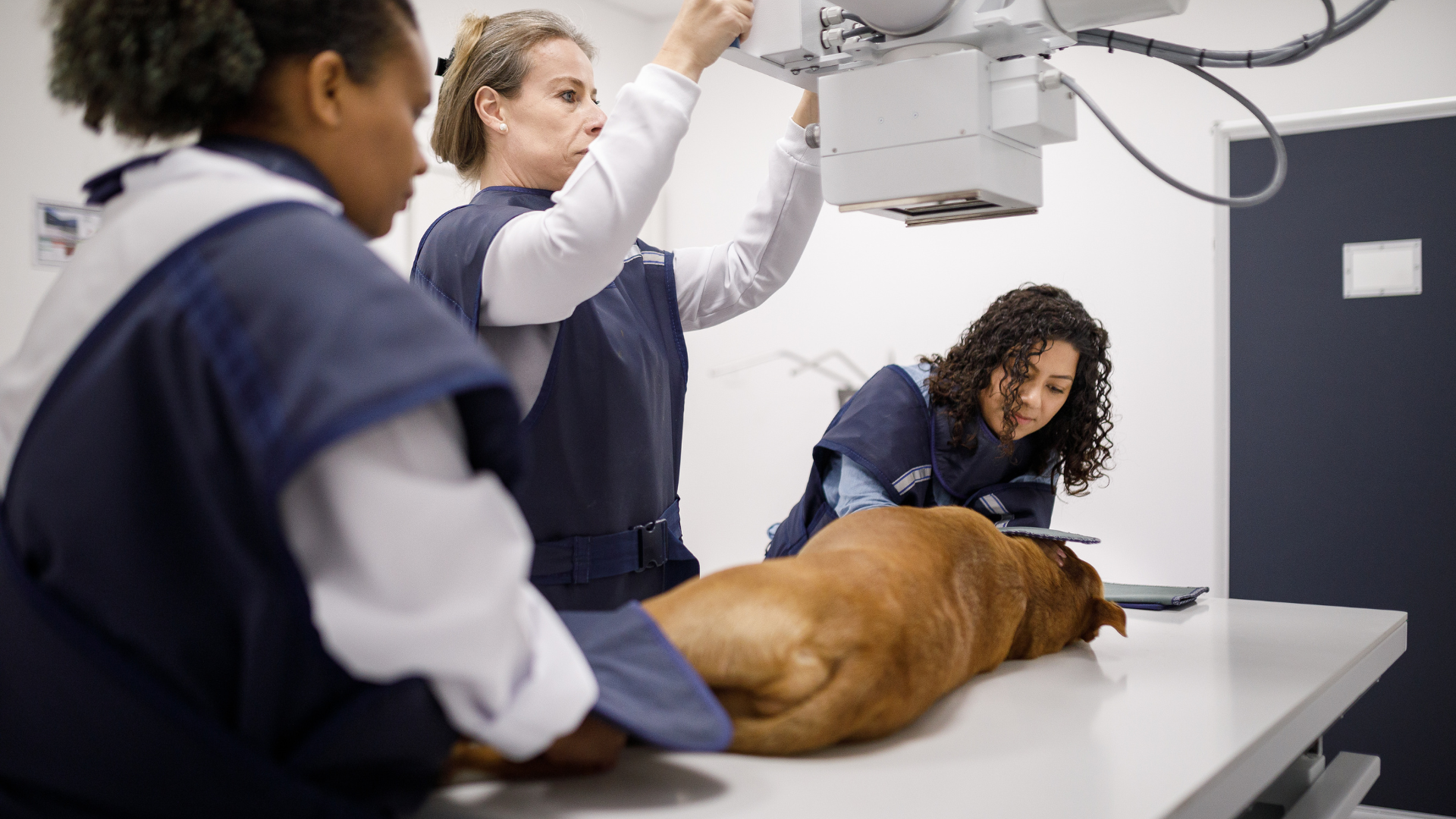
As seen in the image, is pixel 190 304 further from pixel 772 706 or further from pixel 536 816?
pixel 772 706

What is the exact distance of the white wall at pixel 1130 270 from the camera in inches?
136

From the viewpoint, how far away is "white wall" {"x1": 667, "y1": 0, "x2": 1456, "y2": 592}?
344 cm

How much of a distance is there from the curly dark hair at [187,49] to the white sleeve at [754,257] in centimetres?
99

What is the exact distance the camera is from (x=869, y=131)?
1231mm

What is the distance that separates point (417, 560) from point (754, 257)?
47.4 inches

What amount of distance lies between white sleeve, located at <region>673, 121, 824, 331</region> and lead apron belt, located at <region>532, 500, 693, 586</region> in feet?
1.27

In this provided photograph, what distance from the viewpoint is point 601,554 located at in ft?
4.63

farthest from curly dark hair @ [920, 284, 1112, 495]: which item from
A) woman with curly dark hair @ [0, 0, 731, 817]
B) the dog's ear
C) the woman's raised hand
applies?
woman with curly dark hair @ [0, 0, 731, 817]

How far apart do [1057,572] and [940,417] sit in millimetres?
603

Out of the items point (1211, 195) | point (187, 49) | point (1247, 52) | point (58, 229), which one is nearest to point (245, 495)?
point (187, 49)

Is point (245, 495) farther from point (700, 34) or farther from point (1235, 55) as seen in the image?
point (1235, 55)

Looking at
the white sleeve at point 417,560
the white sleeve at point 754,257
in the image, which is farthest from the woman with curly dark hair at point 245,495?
the white sleeve at point 754,257

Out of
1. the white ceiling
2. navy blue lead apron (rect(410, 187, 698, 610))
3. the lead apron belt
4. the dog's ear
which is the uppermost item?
the white ceiling

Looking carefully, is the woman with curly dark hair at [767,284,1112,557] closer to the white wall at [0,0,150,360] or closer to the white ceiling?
the white wall at [0,0,150,360]
